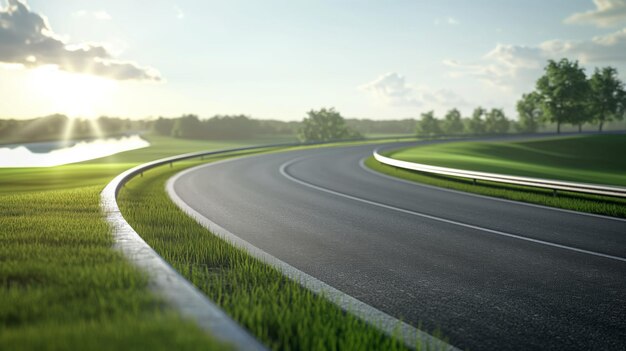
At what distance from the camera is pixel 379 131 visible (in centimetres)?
17175

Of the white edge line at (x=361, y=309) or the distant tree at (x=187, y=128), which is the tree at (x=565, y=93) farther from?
the distant tree at (x=187, y=128)

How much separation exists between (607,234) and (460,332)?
5.60 m

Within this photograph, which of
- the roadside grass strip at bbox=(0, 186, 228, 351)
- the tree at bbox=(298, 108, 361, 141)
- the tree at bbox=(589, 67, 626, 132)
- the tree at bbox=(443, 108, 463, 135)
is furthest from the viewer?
the tree at bbox=(443, 108, 463, 135)

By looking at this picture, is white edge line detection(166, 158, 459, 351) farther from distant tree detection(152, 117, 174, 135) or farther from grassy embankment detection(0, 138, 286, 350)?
distant tree detection(152, 117, 174, 135)

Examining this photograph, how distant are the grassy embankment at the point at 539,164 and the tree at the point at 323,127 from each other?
198 ft

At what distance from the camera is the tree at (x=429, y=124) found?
108812 mm

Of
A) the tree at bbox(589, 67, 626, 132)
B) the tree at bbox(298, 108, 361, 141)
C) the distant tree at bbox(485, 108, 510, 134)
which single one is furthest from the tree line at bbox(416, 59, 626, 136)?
the tree at bbox(298, 108, 361, 141)

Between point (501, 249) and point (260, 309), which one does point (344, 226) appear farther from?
point (260, 309)

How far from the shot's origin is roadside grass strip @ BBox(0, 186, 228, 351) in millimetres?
2334

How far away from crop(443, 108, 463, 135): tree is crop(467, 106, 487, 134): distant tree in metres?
3.33

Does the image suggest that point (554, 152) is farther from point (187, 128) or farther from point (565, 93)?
point (187, 128)

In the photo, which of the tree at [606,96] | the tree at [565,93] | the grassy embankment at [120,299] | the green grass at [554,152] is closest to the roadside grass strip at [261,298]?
the grassy embankment at [120,299]

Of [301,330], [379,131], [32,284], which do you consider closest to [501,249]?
[301,330]

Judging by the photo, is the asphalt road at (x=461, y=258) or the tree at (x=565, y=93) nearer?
the asphalt road at (x=461, y=258)
